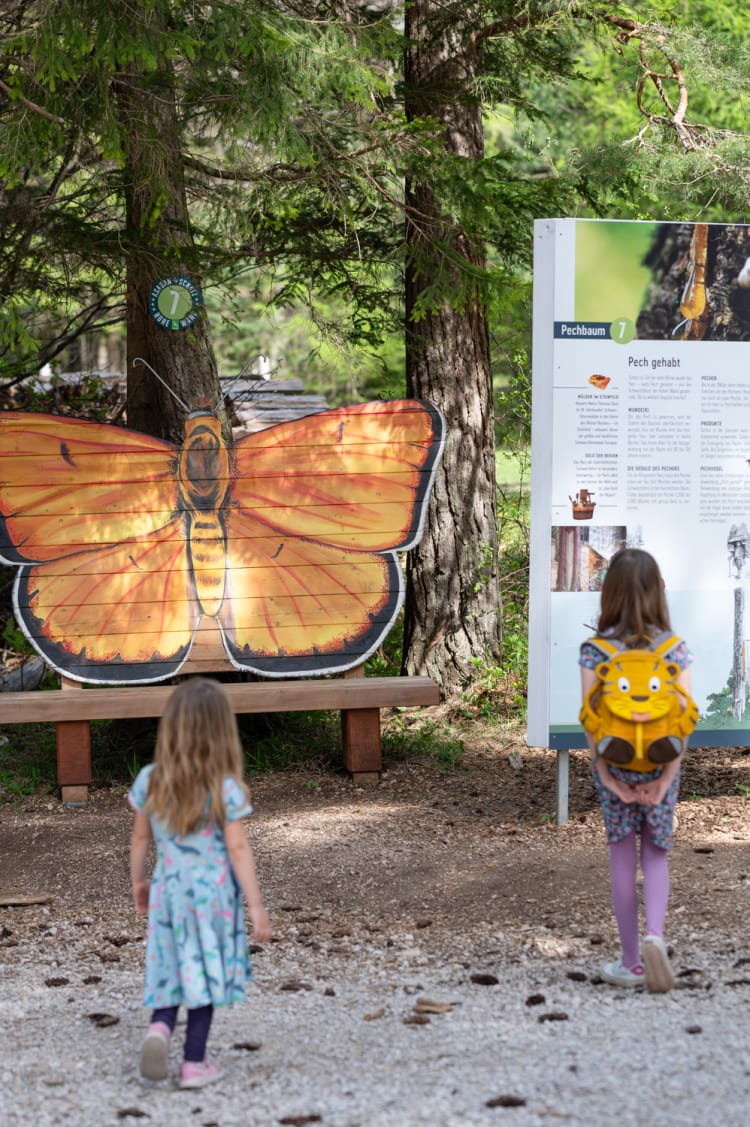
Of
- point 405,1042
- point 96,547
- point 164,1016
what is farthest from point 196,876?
point 96,547

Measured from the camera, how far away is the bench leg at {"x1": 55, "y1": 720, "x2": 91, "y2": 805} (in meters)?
6.46

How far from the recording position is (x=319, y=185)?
21.3ft

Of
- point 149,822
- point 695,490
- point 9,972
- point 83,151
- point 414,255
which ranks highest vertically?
point 83,151

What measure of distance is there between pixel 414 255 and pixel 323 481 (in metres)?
1.43

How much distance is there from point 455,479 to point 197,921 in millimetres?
5114

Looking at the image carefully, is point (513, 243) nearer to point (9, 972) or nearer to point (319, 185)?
point (319, 185)

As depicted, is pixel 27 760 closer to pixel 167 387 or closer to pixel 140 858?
pixel 167 387

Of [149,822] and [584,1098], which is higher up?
[149,822]

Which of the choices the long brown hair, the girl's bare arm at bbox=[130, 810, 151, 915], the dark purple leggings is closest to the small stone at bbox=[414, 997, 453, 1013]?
the dark purple leggings

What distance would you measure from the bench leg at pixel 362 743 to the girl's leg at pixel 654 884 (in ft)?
10.0

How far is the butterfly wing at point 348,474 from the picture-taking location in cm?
672

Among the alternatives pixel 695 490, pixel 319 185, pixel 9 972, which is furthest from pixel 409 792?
pixel 319 185

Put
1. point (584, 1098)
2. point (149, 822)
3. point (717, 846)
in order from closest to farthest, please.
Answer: point (584, 1098) < point (149, 822) < point (717, 846)

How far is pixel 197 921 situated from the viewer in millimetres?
3168
